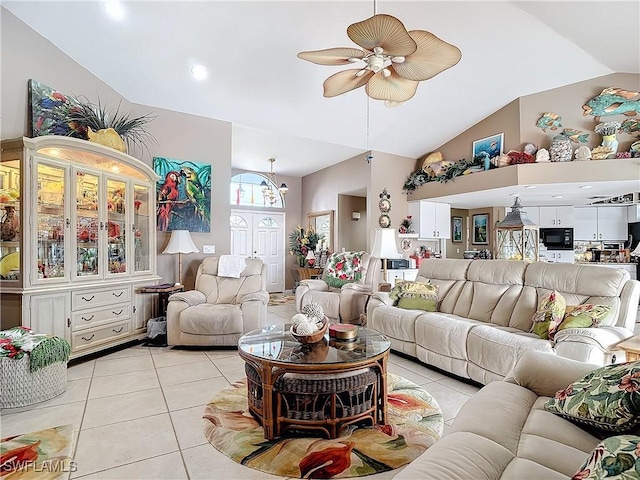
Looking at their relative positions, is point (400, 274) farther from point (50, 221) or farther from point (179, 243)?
point (50, 221)

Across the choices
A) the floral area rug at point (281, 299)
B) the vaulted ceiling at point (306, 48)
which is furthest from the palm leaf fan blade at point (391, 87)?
the floral area rug at point (281, 299)

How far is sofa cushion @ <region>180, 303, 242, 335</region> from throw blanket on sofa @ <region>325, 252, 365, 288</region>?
168 centimetres

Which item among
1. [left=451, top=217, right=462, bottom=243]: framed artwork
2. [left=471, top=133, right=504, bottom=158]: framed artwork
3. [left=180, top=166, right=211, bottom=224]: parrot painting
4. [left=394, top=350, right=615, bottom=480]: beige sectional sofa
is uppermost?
[left=471, top=133, right=504, bottom=158]: framed artwork

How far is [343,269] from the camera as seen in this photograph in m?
5.02

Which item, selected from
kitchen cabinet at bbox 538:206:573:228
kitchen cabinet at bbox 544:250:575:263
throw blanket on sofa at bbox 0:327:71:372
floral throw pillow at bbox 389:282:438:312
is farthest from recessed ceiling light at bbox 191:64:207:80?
kitchen cabinet at bbox 544:250:575:263

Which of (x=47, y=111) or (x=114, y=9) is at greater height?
(x=114, y=9)

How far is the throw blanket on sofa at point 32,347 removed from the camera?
2.50 m

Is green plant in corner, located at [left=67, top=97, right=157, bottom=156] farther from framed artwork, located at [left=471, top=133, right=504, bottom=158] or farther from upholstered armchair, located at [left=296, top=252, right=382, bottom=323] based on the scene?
framed artwork, located at [left=471, top=133, right=504, bottom=158]

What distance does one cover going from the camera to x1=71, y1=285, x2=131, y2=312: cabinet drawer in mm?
3387

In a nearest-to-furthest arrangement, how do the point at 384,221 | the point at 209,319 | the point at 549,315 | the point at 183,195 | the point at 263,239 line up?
1. the point at 549,315
2. the point at 209,319
3. the point at 183,195
4. the point at 384,221
5. the point at 263,239

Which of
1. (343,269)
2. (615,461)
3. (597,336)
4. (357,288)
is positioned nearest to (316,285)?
(343,269)

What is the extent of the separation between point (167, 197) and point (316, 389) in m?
3.78

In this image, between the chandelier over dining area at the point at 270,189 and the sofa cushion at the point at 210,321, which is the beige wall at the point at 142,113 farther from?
the chandelier over dining area at the point at 270,189

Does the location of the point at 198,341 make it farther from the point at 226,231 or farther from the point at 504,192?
the point at 504,192
